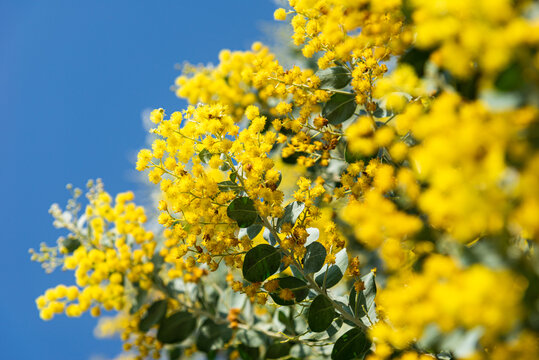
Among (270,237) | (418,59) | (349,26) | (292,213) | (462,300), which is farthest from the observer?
(270,237)

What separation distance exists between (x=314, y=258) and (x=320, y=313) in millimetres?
186

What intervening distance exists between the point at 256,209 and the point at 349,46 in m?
0.61

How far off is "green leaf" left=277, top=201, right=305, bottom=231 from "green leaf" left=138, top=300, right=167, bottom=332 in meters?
1.04

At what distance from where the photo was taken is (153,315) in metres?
2.23

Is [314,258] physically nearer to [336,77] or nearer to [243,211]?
[243,211]

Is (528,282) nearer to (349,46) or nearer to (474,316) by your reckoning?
(474,316)

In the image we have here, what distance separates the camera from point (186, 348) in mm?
2475

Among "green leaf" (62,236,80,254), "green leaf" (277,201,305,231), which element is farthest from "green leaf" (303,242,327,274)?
"green leaf" (62,236,80,254)

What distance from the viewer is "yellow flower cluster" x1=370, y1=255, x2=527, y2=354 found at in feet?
2.07

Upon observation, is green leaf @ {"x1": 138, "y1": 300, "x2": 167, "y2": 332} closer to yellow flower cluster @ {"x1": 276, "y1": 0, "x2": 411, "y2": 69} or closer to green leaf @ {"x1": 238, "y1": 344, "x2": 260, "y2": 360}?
green leaf @ {"x1": 238, "y1": 344, "x2": 260, "y2": 360}

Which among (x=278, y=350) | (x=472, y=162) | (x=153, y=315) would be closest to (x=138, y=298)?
(x=153, y=315)

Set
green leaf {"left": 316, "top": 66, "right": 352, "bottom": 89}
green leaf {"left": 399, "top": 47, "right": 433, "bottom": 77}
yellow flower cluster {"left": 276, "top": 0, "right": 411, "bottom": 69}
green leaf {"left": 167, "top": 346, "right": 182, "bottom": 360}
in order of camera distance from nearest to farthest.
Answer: green leaf {"left": 399, "top": 47, "right": 433, "bottom": 77} < yellow flower cluster {"left": 276, "top": 0, "right": 411, "bottom": 69} < green leaf {"left": 316, "top": 66, "right": 352, "bottom": 89} < green leaf {"left": 167, "top": 346, "right": 182, "bottom": 360}

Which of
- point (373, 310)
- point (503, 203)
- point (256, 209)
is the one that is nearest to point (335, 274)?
point (373, 310)

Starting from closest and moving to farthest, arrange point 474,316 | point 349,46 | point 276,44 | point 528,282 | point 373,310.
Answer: point 474,316, point 528,282, point 349,46, point 373,310, point 276,44
